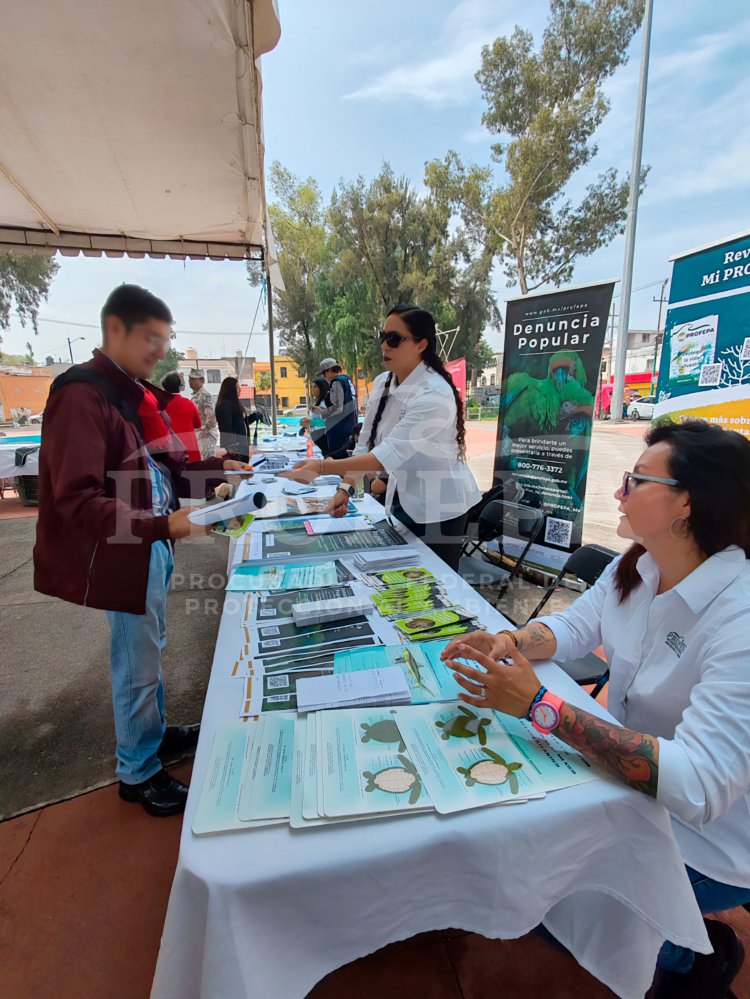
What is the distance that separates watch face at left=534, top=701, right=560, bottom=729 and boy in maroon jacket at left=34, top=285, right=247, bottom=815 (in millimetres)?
957

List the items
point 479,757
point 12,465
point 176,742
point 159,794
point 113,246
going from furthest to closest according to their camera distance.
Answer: point 12,465 → point 113,246 → point 176,742 → point 159,794 → point 479,757

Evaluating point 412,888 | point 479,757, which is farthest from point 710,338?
point 412,888

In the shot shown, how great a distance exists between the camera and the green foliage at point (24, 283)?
16016 millimetres

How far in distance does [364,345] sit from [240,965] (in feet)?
63.1

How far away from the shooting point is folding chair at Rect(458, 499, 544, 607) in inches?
108

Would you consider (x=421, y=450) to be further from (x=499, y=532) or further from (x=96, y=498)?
(x=499, y=532)

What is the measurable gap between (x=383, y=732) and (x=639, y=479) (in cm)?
83

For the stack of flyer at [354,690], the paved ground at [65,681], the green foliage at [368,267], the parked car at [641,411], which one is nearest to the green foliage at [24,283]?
the green foliage at [368,267]

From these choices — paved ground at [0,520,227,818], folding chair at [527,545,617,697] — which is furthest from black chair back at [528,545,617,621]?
paved ground at [0,520,227,818]

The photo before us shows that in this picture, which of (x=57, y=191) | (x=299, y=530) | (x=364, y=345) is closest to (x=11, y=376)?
(x=364, y=345)

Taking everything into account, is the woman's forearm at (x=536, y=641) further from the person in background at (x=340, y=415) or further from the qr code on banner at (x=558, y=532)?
the person in background at (x=340, y=415)

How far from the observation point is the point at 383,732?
884 mm

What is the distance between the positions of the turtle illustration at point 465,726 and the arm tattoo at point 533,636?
0.28 metres

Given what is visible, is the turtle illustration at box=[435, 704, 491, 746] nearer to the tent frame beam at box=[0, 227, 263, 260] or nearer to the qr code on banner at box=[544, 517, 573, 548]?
the qr code on banner at box=[544, 517, 573, 548]
